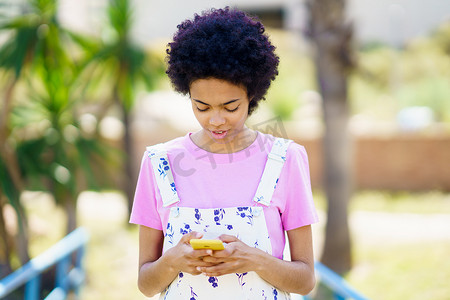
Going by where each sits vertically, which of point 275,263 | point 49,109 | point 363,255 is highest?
point 49,109

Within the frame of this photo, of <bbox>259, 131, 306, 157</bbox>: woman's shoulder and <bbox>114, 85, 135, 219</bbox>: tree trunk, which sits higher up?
<bbox>259, 131, 306, 157</bbox>: woman's shoulder

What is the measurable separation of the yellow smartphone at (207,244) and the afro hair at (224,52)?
47 centimetres

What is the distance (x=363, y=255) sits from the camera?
20.0 feet

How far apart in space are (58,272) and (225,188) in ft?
10.5

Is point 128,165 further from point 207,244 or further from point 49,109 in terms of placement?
point 207,244

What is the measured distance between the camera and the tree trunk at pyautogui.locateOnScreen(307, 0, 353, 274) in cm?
548

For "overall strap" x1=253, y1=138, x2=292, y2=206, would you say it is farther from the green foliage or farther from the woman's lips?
the green foliage

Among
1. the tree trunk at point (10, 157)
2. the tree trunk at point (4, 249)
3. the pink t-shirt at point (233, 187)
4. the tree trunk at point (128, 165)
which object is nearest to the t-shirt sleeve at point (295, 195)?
the pink t-shirt at point (233, 187)

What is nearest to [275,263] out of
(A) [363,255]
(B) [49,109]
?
(B) [49,109]

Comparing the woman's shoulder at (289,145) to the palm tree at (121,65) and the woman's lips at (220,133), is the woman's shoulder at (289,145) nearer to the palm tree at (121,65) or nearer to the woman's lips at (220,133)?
the woman's lips at (220,133)

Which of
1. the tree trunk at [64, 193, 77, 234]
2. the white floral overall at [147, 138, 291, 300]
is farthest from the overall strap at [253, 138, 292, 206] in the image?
the tree trunk at [64, 193, 77, 234]

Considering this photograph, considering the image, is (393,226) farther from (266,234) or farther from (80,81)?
(266,234)

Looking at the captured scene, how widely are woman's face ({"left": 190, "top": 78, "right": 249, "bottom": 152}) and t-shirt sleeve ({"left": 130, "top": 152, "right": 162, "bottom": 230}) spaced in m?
0.22

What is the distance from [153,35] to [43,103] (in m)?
16.2
